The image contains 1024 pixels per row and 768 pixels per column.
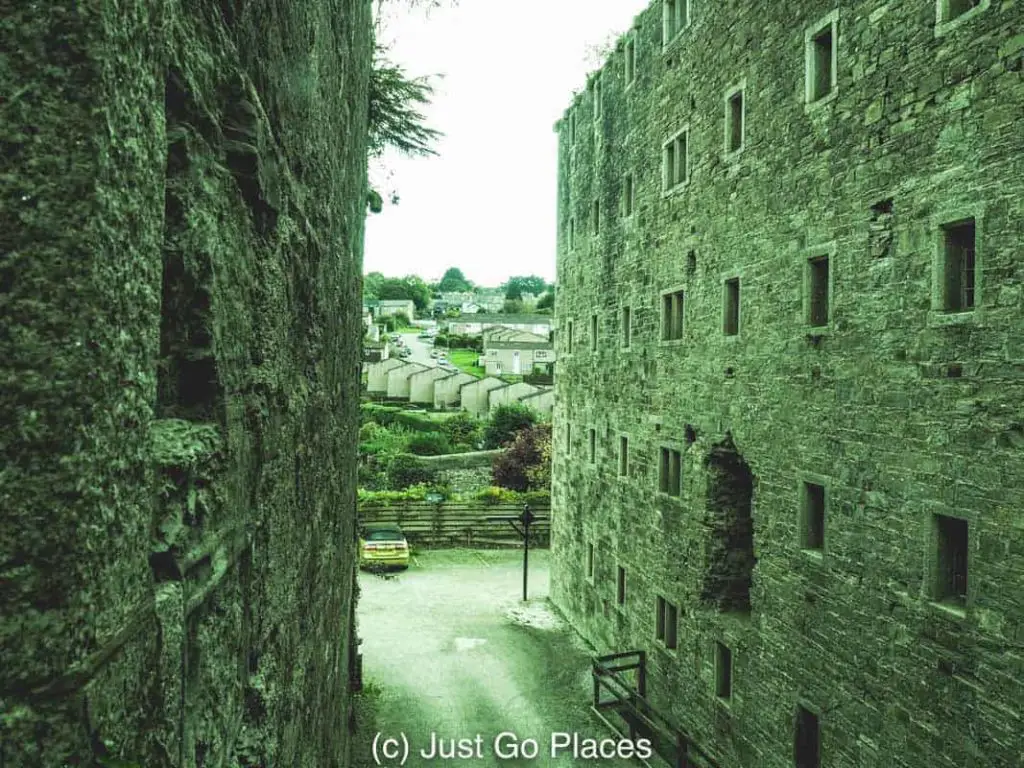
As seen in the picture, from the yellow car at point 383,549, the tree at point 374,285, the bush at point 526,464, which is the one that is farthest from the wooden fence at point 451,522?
the tree at point 374,285

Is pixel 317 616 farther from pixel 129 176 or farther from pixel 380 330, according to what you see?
pixel 380 330

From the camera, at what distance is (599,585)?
19625 mm

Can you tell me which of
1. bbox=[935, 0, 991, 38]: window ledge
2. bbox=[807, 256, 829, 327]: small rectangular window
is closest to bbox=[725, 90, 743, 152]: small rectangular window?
bbox=[807, 256, 829, 327]: small rectangular window

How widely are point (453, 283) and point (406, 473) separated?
152 metres

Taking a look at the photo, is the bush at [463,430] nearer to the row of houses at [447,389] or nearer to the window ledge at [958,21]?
the row of houses at [447,389]

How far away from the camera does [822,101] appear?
10750 mm

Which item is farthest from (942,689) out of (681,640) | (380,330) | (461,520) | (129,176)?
(380,330)

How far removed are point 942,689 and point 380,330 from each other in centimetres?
10536

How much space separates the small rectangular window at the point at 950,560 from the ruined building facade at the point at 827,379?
0.09 feet

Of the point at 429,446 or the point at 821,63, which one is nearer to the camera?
the point at 821,63

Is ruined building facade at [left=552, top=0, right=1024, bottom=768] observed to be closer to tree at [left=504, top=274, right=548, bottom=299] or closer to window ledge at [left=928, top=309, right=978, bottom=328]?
window ledge at [left=928, top=309, right=978, bottom=328]

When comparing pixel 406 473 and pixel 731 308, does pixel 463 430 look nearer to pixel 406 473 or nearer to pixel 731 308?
pixel 406 473

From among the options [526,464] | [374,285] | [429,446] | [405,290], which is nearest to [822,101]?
[526,464]

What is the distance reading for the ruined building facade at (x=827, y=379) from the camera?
8.14 metres
